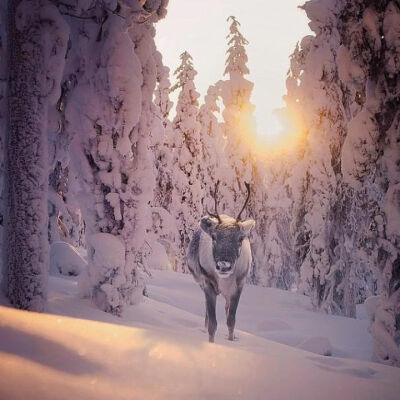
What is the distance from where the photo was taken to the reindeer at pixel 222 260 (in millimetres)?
6117

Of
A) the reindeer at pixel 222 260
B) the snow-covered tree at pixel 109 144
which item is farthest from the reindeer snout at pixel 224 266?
the snow-covered tree at pixel 109 144

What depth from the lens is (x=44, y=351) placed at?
312 cm

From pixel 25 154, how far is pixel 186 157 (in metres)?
20.0

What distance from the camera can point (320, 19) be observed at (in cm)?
1234

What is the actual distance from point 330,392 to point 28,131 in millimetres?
4585

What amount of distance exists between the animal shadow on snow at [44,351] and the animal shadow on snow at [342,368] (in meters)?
3.14

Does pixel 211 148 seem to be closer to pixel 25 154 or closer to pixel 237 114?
pixel 237 114

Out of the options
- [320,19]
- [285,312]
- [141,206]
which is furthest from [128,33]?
[285,312]

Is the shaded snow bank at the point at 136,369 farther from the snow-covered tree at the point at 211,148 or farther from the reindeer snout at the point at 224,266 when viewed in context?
the snow-covered tree at the point at 211,148

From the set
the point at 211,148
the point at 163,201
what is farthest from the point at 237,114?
the point at 163,201

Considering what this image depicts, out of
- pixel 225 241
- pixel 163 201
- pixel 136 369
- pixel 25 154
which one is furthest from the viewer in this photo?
pixel 163 201

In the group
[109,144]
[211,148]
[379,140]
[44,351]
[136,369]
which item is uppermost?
[211,148]

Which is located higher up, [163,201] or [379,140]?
[379,140]

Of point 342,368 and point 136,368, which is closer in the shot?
point 136,368
